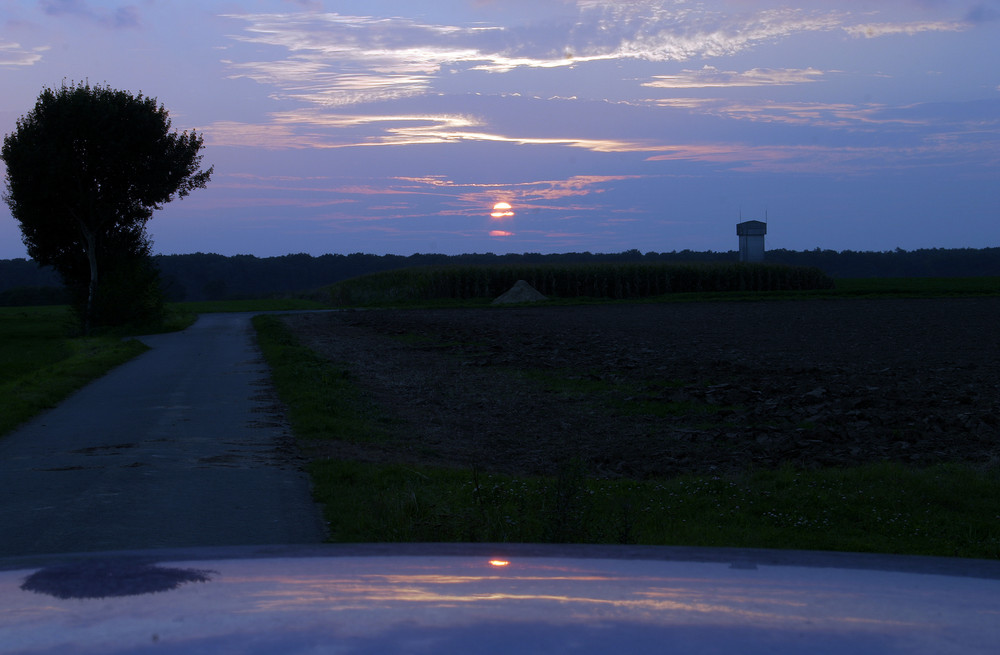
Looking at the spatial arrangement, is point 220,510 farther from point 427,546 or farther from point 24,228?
point 24,228

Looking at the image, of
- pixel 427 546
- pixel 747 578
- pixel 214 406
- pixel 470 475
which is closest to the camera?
pixel 747 578

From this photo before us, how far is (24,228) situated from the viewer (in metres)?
33.0

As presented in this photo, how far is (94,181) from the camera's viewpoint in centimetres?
3241

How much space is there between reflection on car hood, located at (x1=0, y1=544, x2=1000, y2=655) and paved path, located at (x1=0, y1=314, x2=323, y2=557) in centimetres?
346

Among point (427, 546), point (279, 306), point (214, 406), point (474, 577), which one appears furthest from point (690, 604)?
point (279, 306)

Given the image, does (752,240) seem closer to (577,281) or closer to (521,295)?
(577,281)

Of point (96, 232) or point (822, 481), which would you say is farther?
point (96, 232)

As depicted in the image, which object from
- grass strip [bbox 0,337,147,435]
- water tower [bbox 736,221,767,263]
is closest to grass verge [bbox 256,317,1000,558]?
grass strip [bbox 0,337,147,435]

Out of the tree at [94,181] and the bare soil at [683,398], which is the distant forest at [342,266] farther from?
the bare soil at [683,398]

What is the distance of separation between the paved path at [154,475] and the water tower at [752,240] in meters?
71.2

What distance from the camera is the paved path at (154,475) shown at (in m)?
5.93

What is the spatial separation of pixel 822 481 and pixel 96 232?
1283 inches

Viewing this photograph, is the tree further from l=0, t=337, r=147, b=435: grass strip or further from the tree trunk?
l=0, t=337, r=147, b=435: grass strip

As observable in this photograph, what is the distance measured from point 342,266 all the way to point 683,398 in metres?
150
